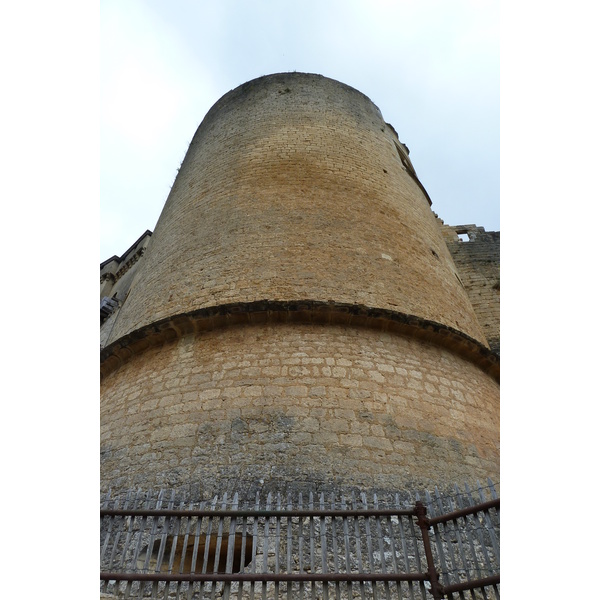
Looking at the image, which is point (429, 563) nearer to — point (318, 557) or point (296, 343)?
point (318, 557)

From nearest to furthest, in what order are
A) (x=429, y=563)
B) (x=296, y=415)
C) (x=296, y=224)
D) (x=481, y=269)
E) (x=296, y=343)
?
(x=429, y=563)
(x=296, y=415)
(x=296, y=343)
(x=296, y=224)
(x=481, y=269)

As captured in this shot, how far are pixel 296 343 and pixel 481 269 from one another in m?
6.78

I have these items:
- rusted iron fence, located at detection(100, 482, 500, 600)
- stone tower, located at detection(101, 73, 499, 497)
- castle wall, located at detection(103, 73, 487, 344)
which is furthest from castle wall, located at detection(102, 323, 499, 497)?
rusted iron fence, located at detection(100, 482, 500, 600)

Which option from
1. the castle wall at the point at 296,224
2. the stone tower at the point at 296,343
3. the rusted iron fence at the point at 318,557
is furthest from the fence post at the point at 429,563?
the castle wall at the point at 296,224

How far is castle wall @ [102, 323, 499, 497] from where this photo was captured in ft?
13.3

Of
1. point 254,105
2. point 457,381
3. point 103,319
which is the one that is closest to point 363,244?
point 457,381

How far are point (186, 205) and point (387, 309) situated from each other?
4.03m

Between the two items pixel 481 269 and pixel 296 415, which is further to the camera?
pixel 481 269

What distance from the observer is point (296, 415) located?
4.37m

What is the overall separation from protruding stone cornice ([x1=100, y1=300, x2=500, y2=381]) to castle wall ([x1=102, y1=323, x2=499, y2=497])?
95 mm

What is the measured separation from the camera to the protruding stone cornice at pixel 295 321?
514cm

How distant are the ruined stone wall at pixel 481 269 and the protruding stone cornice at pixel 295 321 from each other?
3528mm

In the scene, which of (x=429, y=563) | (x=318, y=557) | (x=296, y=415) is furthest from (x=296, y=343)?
(x=429, y=563)

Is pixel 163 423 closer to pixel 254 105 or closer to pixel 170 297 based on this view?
pixel 170 297
